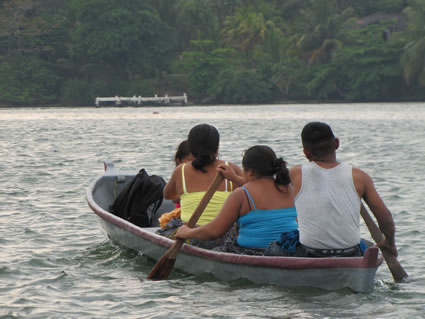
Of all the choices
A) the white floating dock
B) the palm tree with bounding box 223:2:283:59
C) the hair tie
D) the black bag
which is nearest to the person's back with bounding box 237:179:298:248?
the hair tie

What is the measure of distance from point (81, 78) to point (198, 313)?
211ft

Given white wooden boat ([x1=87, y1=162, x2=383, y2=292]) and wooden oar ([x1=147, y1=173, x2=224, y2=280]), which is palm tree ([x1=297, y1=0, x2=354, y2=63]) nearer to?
white wooden boat ([x1=87, y1=162, x2=383, y2=292])

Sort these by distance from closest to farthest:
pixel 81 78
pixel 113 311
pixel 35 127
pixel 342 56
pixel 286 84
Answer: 1. pixel 113 311
2. pixel 35 127
3. pixel 342 56
4. pixel 286 84
5. pixel 81 78

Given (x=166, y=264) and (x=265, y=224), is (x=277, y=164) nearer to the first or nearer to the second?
(x=265, y=224)

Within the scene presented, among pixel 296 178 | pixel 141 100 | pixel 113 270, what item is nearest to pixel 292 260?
pixel 296 178

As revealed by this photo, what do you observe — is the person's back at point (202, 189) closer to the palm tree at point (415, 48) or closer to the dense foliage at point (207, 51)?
the palm tree at point (415, 48)

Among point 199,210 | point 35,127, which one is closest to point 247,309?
point 199,210

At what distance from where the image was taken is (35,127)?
32.8 meters

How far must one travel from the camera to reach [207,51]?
6656cm

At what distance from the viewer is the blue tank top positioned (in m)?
5.68

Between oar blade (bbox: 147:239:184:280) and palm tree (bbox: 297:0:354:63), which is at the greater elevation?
palm tree (bbox: 297:0:354:63)

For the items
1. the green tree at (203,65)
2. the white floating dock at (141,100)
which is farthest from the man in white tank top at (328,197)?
the green tree at (203,65)

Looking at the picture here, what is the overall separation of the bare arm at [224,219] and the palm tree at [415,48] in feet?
176

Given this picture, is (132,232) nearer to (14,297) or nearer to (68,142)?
(14,297)
